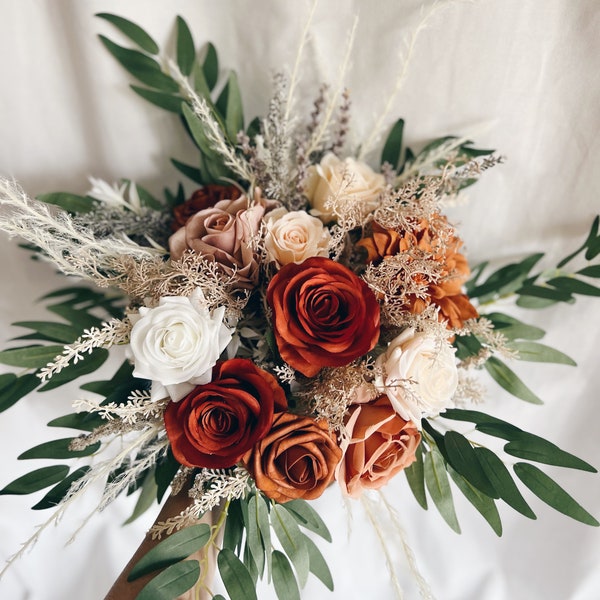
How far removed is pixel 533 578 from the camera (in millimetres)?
1027

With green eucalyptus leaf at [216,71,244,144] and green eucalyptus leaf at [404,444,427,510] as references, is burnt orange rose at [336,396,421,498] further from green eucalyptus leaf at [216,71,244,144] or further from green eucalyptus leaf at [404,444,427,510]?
green eucalyptus leaf at [216,71,244,144]

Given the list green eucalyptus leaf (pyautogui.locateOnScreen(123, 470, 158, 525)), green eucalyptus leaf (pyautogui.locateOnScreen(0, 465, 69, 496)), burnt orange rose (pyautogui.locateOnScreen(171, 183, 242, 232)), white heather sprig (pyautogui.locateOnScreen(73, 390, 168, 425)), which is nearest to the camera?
white heather sprig (pyautogui.locateOnScreen(73, 390, 168, 425))

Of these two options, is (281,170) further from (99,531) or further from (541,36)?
(99,531)

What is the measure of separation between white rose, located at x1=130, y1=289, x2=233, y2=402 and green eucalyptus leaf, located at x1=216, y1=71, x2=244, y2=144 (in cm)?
34

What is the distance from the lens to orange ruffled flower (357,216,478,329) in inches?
25.1

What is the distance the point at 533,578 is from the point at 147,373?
2.92ft

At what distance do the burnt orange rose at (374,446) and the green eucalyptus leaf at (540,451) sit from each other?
120 millimetres

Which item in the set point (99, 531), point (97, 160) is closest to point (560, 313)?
point (97, 160)

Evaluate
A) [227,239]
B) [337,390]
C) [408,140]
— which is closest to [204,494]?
[337,390]

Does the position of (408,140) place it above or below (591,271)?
above

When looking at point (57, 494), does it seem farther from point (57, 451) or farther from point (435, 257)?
point (435, 257)

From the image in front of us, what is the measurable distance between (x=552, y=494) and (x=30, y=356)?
2.15 feet

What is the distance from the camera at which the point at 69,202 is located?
2.64 ft

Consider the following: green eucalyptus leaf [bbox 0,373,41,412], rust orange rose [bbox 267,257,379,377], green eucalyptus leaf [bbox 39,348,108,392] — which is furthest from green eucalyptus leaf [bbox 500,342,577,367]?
green eucalyptus leaf [bbox 0,373,41,412]
